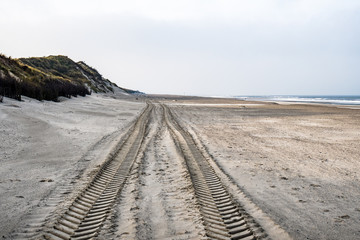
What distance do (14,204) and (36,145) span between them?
11.2ft

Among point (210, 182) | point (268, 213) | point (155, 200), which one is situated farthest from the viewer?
point (210, 182)

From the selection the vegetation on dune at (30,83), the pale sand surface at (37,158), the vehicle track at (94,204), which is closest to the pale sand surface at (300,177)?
the vehicle track at (94,204)

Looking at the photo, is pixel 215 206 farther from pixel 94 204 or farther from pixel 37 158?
pixel 37 158

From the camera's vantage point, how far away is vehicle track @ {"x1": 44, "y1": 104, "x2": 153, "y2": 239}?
265cm

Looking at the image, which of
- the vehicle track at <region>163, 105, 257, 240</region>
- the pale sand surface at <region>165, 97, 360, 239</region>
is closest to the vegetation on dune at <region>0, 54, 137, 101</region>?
the pale sand surface at <region>165, 97, 360, 239</region>

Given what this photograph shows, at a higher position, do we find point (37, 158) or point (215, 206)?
point (37, 158)

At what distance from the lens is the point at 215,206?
3.32 metres

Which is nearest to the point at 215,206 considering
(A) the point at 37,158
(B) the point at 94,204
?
(B) the point at 94,204

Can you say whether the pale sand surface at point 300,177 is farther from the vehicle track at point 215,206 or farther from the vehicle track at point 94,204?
the vehicle track at point 94,204

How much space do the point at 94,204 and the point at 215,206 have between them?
5.14 ft

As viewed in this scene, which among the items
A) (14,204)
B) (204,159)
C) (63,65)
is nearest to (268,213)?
(204,159)

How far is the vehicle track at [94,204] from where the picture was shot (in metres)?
2.65

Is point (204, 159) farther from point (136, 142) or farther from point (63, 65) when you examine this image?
point (63, 65)

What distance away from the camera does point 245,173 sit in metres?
4.82
